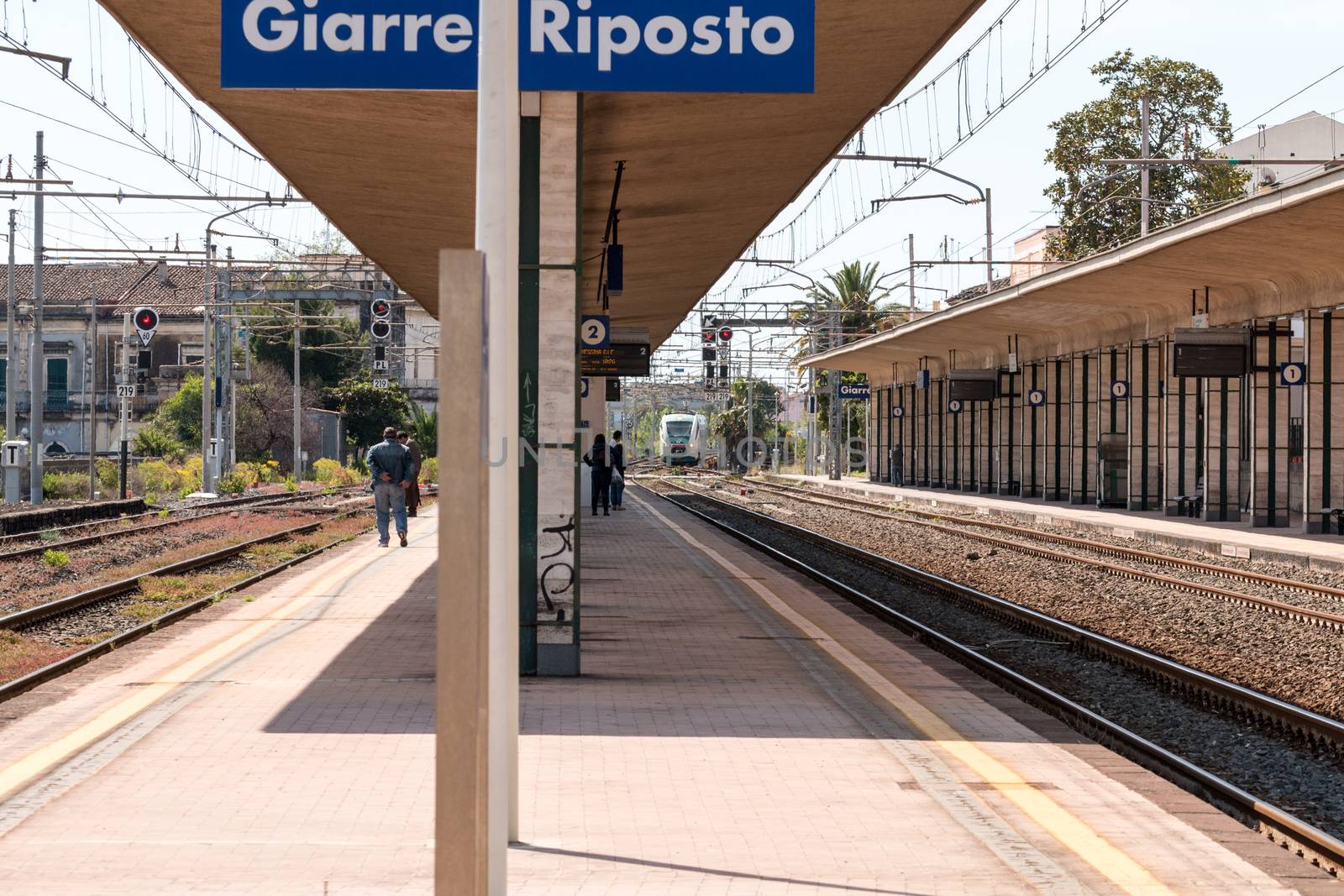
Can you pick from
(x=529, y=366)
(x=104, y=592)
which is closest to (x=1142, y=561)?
(x=104, y=592)

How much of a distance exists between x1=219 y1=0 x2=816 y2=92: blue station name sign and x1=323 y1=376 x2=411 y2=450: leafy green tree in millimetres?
63507

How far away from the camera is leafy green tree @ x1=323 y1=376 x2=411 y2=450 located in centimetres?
7162

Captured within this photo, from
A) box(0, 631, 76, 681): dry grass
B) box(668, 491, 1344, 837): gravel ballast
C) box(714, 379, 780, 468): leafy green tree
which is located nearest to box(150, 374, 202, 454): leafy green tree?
box(714, 379, 780, 468): leafy green tree

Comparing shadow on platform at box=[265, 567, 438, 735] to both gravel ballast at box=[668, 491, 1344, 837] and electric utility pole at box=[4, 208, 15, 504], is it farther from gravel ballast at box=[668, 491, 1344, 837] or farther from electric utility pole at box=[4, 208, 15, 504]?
electric utility pole at box=[4, 208, 15, 504]

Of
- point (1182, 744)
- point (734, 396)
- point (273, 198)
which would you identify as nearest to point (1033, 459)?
point (273, 198)

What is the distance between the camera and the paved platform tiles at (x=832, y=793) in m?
5.76

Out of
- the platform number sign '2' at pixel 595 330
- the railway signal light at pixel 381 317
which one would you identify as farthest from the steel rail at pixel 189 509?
the platform number sign '2' at pixel 595 330

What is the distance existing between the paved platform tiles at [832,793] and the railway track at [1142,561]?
236 inches

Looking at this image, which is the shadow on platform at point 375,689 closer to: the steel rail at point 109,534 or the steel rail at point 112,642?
the steel rail at point 112,642

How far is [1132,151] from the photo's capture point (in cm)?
4994

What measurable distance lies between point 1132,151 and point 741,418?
5270 centimetres

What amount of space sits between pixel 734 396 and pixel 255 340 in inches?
1562

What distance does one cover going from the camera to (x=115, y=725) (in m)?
8.53

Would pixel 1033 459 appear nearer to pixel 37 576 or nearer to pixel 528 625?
pixel 37 576
